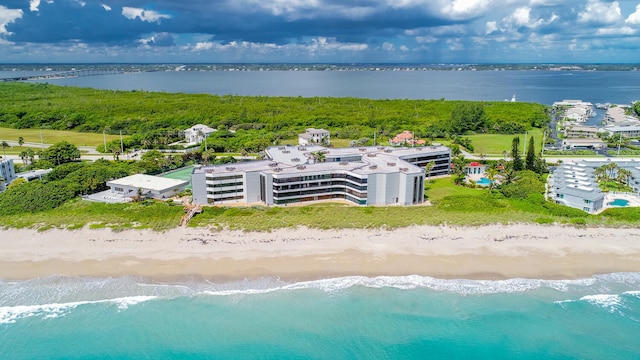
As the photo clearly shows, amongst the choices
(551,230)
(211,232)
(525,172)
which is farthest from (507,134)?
(211,232)

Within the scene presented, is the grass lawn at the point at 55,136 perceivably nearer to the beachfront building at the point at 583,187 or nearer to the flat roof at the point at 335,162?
the flat roof at the point at 335,162

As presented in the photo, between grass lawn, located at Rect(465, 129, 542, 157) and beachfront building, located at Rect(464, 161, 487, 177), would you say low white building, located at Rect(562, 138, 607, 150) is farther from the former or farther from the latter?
beachfront building, located at Rect(464, 161, 487, 177)

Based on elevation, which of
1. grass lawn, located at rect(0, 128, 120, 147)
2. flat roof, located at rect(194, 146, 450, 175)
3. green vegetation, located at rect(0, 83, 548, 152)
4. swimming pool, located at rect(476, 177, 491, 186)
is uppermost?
green vegetation, located at rect(0, 83, 548, 152)

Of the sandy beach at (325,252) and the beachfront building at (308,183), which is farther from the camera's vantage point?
the beachfront building at (308,183)

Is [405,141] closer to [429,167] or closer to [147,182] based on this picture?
[429,167]

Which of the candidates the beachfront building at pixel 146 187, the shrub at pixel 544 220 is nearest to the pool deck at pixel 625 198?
the shrub at pixel 544 220

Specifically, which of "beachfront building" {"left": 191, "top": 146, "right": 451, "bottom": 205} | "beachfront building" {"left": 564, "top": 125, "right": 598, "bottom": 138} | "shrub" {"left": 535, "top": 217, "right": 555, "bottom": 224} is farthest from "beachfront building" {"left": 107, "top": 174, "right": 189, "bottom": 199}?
"beachfront building" {"left": 564, "top": 125, "right": 598, "bottom": 138}
